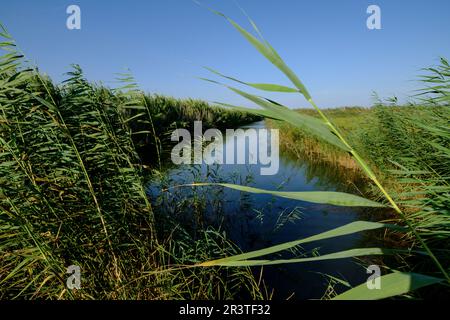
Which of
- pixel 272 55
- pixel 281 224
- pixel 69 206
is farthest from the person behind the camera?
pixel 281 224

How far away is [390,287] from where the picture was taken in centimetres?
70

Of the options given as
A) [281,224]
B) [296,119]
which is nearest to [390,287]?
[296,119]

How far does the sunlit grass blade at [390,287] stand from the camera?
0.68 meters

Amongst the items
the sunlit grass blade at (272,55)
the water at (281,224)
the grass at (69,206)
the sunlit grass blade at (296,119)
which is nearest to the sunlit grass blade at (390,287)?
the sunlit grass blade at (296,119)

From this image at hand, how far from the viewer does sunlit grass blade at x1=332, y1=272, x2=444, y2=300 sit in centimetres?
68

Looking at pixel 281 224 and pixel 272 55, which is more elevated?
pixel 272 55

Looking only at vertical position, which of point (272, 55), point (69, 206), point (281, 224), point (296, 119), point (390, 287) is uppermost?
point (272, 55)

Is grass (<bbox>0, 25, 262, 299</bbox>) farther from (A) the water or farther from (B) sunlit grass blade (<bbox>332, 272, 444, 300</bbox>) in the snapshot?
(B) sunlit grass blade (<bbox>332, 272, 444, 300</bbox>)

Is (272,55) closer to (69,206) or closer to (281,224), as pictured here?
(69,206)

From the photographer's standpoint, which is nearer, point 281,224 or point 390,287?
point 390,287
